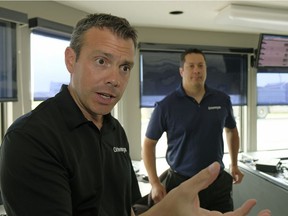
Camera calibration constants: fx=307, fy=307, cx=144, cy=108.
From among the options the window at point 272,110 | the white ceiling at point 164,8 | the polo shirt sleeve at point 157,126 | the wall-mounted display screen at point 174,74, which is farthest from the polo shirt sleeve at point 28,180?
the window at point 272,110

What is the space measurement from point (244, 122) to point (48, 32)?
2.95 m

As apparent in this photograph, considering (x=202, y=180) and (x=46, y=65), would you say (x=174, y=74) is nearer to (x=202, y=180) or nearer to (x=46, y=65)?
(x=46, y=65)

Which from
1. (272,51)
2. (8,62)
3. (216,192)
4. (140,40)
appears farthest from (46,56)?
(272,51)

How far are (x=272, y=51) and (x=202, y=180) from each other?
11.4ft

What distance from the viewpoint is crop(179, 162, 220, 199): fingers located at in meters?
0.73

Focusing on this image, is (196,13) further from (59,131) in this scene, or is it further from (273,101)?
(59,131)

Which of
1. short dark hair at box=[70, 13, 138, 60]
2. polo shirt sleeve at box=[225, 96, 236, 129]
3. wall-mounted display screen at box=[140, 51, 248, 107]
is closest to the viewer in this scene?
short dark hair at box=[70, 13, 138, 60]

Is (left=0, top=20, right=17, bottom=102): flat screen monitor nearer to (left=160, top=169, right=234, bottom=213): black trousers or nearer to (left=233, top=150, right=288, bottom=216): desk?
(left=160, top=169, right=234, bottom=213): black trousers

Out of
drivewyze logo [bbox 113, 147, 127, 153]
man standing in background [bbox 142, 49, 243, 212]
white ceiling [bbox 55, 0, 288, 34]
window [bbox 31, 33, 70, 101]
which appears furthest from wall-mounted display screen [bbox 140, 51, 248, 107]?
drivewyze logo [bbox 113, 147, 127, 153]

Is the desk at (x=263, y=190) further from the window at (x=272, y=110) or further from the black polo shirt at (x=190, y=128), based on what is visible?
the window at (x=272, y=110)

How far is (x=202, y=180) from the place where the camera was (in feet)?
2.45

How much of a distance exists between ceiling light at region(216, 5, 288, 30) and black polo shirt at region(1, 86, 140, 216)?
7.70ft

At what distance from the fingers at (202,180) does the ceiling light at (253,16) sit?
8.43 feet

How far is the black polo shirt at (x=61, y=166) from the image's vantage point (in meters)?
0.78
